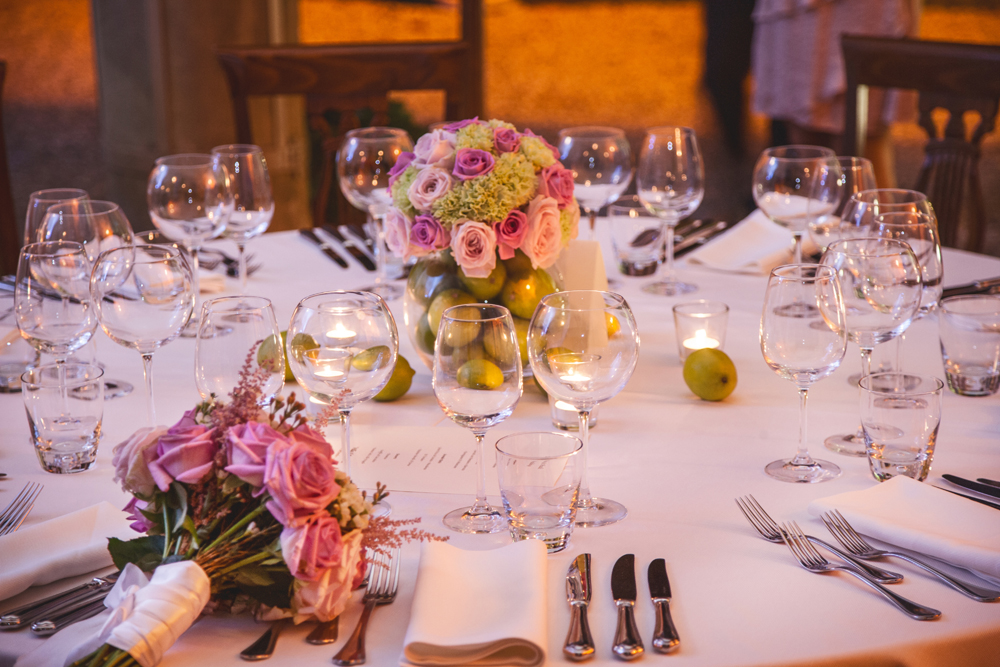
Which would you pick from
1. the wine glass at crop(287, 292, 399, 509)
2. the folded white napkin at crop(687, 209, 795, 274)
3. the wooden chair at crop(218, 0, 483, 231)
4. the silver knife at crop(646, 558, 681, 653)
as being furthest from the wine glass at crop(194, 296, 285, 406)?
the wooden chair at crop(218, 0, 483, 231)

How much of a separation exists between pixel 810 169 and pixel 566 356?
101cm

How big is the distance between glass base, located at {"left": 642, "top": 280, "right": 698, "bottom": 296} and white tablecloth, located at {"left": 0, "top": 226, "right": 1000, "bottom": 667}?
1.5 inches

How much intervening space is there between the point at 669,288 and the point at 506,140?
67 cm

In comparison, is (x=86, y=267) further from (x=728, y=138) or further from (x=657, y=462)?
(x=728, y=138)

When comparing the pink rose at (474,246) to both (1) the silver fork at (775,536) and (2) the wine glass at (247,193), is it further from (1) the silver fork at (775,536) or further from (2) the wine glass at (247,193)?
(2) the wine glass at (247,193)

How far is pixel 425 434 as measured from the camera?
1385 millimetres

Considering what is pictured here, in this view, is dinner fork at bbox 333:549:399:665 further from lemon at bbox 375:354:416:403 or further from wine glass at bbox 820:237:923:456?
wine glass at bbox 820:237:923:456

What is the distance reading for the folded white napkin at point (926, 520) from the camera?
1.01m

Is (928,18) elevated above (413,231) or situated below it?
above

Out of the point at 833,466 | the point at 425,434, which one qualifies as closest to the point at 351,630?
the point at 425,434

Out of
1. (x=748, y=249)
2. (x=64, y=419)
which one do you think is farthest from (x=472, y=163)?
(x=748, y=249)

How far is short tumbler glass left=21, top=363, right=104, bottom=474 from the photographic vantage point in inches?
50.4

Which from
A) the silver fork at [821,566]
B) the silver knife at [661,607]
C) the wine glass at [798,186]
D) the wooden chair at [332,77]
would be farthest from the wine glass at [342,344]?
the wooden chair at [332,77]

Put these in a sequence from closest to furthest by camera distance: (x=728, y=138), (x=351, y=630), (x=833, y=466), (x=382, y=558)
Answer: (x=351, y=630)
(x=382, y=558)
(x=833, y=466)
(x=728, y=138)
